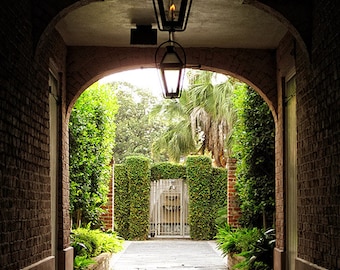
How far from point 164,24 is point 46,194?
2.49 m

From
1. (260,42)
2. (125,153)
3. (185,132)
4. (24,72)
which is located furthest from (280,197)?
(125,153)

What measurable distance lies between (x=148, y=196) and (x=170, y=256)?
6318 mm

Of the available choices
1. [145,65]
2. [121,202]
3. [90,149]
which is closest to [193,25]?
[145,65]

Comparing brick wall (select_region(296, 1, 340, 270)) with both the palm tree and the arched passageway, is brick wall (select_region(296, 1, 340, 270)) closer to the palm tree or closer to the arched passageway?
the arched passageway

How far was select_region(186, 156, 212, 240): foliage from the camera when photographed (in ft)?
70.5

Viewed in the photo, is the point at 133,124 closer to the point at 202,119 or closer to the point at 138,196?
the point at 202,119

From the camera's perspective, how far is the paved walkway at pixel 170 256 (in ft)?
44.0

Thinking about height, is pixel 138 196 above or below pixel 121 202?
above

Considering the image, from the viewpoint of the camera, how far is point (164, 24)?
6.56 metres

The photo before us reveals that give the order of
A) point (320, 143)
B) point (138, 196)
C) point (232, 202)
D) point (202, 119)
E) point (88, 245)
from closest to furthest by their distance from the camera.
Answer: point (320, 143) → point (88, 245) → point (232, 202) → point (138, 196) → point (202, 119)

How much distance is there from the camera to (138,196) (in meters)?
21.6

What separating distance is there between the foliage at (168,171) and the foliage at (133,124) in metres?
14.4

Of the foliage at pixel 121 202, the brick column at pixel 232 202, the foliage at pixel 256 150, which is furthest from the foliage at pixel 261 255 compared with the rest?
the foliage at pixel 121 202

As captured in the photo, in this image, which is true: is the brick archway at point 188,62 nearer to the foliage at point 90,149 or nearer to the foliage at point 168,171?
the foliage at point 90,149
